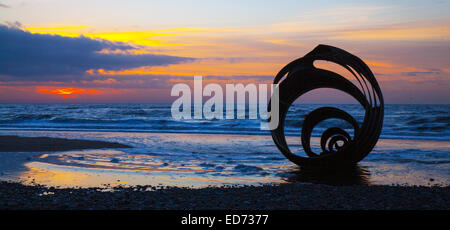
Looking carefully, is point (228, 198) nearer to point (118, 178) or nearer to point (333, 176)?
point (118, 178)

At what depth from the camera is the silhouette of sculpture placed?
8750mm

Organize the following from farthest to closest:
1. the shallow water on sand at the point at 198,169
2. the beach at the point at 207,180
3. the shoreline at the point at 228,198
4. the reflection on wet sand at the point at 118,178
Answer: the shallow water on sand at the point at 198,169
the reflection on wet sand at the point at 118,178
the beach at the point at 207,180
the shoreline at the point at 228,198

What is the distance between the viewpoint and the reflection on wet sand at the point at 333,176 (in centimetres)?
848

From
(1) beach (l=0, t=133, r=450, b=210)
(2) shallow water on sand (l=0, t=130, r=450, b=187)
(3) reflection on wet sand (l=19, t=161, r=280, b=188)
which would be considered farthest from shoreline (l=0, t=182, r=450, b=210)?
(2) shallow water on sand (l=0, t=130, r=450, b=187)

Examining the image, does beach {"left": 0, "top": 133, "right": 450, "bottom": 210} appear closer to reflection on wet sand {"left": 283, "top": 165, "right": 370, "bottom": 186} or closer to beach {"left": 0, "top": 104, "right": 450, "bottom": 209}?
beach {"left": 0, "top": 104, "right": 450, "bottom": 209}

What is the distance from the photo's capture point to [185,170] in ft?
31.8

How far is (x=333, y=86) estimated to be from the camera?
10148 mm

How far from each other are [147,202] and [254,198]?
5.44 ft

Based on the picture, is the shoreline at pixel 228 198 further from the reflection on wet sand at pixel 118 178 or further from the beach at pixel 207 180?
the reflection on wet sand at pixel 118 178

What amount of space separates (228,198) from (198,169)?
3.61 metres

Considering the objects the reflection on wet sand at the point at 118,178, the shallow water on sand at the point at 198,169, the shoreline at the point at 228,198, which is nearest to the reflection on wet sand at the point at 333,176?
the shallow water on sand at the point at 198,169

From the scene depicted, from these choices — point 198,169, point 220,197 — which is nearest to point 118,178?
point 198,169

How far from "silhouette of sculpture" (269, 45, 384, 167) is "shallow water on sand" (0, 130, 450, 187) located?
1.37 ft
